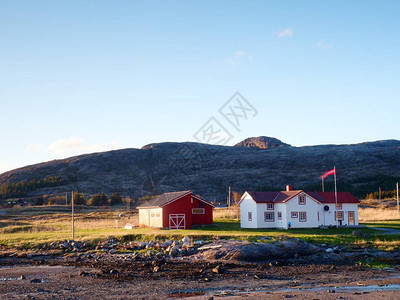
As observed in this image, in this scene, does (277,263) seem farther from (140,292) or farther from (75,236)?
(75,236)

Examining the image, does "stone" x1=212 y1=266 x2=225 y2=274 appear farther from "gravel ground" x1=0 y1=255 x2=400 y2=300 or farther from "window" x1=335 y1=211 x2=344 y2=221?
"window" x1=335 y1=211 x2=344 y2=221

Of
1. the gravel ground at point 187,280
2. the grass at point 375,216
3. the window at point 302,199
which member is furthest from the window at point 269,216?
the gravel ground at point 187,280

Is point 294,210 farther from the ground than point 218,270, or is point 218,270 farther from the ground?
point 294,210

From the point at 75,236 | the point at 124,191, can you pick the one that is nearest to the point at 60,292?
the point at 75,236

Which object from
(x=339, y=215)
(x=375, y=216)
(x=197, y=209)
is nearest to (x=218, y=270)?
(x=197, y=209)

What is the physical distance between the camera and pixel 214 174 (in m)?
164

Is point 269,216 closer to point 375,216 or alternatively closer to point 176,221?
point 176,221

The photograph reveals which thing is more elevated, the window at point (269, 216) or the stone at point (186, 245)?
the window at point (269, 216)

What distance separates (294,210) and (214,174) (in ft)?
376

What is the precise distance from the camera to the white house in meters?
49.7

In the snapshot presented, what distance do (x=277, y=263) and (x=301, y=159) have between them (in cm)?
16480

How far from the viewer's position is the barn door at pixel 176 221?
168 feet

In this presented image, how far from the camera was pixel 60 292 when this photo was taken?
21.7 meters

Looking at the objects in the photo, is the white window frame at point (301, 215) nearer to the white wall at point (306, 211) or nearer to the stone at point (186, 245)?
the white wall at point (306, 211)
